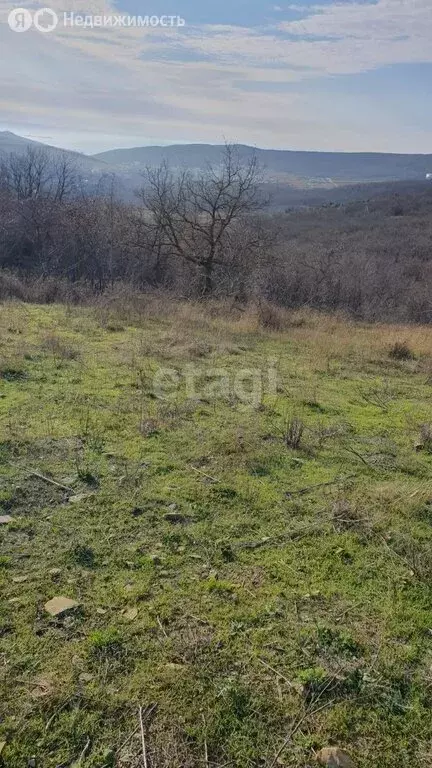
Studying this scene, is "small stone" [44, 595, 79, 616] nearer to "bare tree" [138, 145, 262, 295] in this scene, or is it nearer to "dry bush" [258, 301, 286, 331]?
"dry bush" [258, 301, 286, 331]

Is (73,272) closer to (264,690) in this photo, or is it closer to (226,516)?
(226,516)

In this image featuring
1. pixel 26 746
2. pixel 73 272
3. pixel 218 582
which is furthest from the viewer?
pixel 73 272

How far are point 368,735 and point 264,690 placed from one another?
1.42 ft

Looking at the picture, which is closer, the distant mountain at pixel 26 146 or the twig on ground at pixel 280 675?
the twig on ground at pixel 280 675

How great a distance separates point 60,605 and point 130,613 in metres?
0.35

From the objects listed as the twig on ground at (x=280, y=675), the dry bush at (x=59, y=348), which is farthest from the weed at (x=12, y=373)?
the twig on ground at (x=280, y=675)

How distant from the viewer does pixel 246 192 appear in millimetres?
16594

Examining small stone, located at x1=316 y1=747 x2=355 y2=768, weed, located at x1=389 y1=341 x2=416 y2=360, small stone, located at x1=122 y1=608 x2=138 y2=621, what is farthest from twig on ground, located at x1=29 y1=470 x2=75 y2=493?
weed, located at x1=389 y1=341 x2=416 y2=360

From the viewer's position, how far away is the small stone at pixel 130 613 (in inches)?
105

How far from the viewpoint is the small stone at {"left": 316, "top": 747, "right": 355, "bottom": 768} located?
201 cm

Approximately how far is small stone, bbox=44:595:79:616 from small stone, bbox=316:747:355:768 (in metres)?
1.31

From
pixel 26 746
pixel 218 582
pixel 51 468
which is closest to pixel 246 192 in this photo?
pixel 51 468

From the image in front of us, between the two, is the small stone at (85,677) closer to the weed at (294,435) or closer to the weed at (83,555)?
the weed at (83,555)

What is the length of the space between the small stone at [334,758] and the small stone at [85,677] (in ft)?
3.12
